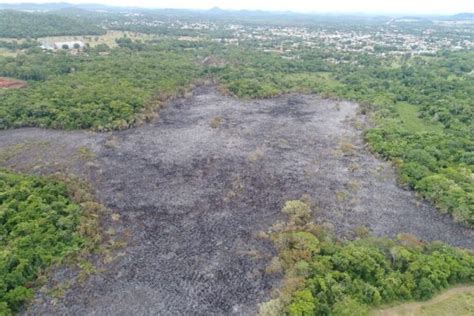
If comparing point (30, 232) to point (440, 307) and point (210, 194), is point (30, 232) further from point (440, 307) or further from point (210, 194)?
point (440, 307)

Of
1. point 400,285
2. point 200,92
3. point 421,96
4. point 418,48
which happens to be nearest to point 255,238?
point 400,285

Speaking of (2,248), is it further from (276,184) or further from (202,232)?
(276,184)

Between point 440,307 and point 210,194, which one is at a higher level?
point 210,194

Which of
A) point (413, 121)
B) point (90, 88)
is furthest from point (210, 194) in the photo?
point (413, 121)

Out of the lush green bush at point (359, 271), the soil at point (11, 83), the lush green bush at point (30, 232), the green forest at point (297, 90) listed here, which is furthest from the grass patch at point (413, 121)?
the soil at point (11, 83)

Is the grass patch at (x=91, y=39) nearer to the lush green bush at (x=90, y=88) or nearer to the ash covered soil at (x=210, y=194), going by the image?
the lush green bush at (x=90, y=88)

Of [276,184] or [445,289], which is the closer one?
[445,289]
